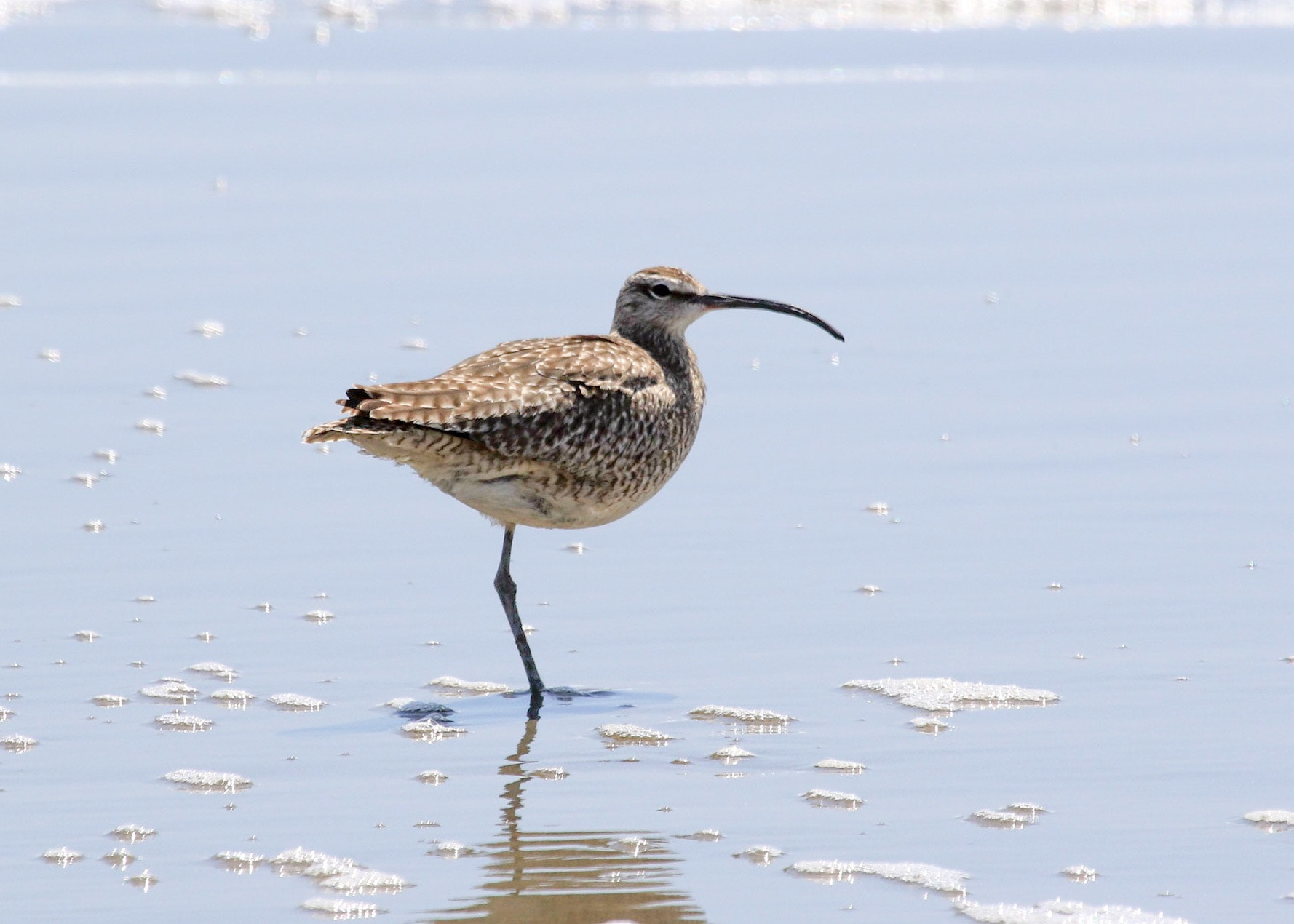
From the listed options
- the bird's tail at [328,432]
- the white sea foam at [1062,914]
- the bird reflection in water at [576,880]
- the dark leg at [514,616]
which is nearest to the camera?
the white sea foam at [1062,914]

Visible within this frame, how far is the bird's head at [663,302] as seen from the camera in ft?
27.4

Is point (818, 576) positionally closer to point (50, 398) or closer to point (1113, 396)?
point (1113, 396)

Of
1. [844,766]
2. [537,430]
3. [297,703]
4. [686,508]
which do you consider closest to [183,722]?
[297,703]

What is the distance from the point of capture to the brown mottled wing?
7.03m

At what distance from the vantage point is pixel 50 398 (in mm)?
10250

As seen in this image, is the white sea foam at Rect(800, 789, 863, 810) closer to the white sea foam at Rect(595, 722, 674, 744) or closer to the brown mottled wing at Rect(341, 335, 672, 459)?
the white sea foam at Rect(595, 722, 674, 744)

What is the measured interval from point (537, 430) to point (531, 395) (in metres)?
0.12

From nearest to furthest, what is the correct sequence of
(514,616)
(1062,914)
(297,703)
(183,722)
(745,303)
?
(1062,914) → (183,722) → (297,703) → (514,616) → (745,303)

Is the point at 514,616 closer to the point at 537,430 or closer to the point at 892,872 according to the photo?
the point at 537,430

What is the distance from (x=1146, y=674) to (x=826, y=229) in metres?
6.69

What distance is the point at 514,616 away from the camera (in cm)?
725

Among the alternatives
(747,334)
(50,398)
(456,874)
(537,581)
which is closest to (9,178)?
(50,398)

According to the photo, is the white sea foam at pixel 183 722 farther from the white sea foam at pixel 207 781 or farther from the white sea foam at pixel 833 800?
the white sea foam at pixel 833 800

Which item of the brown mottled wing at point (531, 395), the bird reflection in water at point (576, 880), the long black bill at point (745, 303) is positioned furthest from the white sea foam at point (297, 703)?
the long black bill at point (745, 303)
